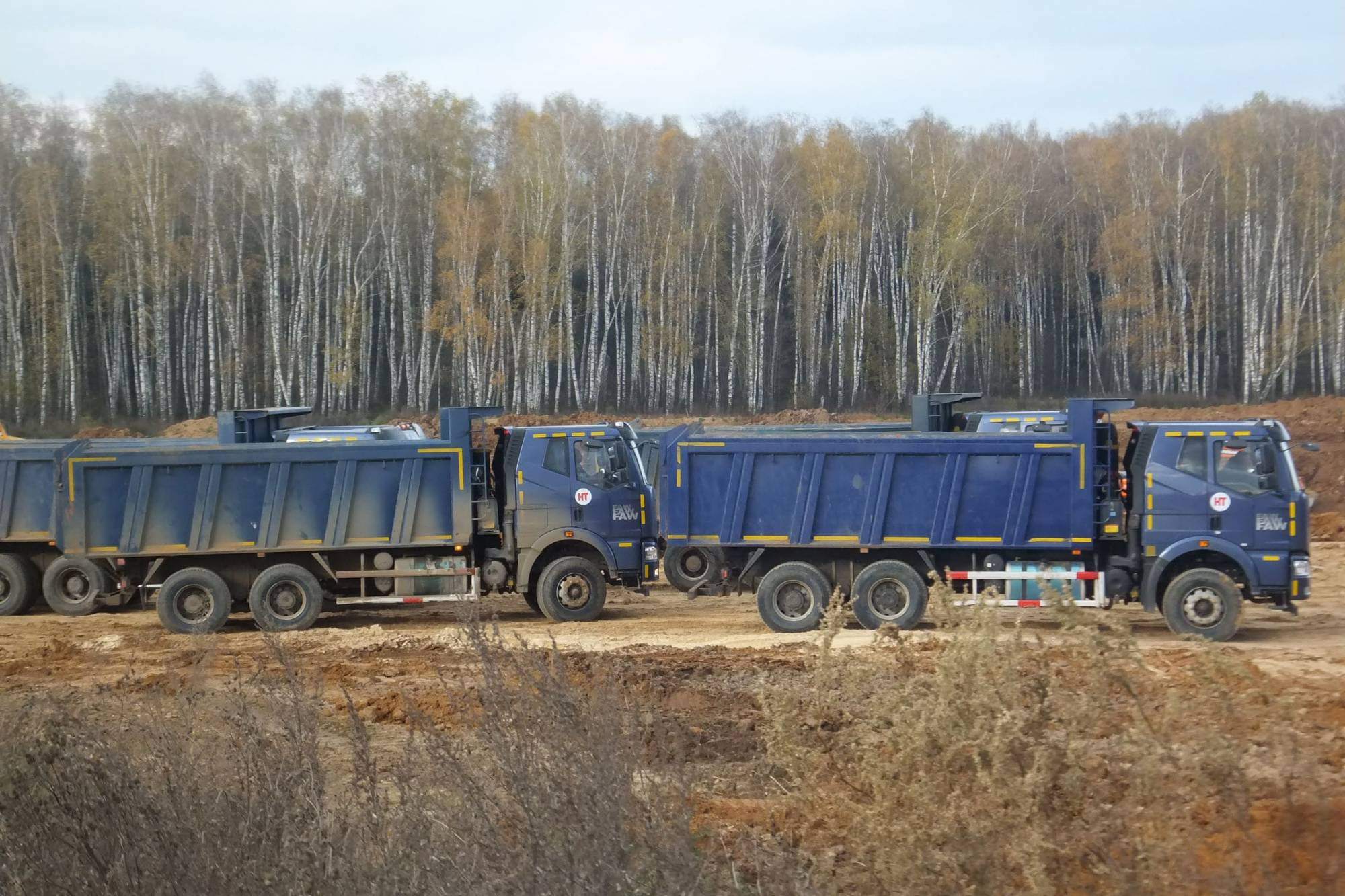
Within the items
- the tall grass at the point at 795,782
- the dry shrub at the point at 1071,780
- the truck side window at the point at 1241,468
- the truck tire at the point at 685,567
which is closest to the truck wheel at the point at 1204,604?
the truck side window at the point at 1241,468

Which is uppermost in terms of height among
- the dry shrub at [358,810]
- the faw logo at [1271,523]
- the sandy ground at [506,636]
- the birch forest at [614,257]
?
the birch forest at [614,257]

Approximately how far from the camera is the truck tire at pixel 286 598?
1581 cm

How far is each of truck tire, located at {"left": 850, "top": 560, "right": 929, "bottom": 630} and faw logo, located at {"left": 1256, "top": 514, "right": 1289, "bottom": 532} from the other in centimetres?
369

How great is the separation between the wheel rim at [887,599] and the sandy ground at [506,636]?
0.37 meters

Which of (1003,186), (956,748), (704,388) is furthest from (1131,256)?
(956,748)

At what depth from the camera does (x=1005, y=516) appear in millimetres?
14445

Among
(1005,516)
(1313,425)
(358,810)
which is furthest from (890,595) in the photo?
(1313,425)

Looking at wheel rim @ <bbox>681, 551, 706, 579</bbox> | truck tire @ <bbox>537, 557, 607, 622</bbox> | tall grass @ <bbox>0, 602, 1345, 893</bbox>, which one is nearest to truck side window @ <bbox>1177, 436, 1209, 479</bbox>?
wheel rim @ <bbox>681, 551, 706, 579</bbox>

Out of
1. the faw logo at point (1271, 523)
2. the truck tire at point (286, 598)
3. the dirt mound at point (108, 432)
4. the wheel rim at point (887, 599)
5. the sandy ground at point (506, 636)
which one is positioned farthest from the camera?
the dirt mound at point (108, 432)

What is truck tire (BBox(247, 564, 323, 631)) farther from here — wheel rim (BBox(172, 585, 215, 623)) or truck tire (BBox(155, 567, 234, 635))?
→ wheel rim (BBox(172, 585, 215, 623))

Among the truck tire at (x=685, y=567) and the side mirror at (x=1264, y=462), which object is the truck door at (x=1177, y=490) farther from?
the truck tire at (x=685, y=567)

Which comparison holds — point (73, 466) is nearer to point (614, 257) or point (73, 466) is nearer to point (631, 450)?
point (631, 450)

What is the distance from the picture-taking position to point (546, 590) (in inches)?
636

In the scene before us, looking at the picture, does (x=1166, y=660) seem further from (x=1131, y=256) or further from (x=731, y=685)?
(x=1131, y=256)
